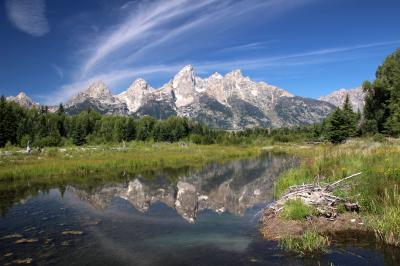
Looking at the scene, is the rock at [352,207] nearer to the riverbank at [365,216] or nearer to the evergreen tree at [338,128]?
the riverbank at [365,216]

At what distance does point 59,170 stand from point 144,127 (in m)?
118

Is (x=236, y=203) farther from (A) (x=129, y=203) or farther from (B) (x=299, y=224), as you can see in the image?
(B) (x=299, y=224)

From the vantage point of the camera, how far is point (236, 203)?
72.5ft

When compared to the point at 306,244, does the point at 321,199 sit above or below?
above

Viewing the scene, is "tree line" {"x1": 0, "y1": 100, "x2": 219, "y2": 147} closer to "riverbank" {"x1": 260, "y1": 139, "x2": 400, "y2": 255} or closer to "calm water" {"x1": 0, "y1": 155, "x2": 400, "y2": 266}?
"calm water" {"x1": 0, "y1": 155, "x2": 400, "y2": 266}

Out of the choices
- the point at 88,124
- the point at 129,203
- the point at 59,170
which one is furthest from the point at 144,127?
the point at 129,203

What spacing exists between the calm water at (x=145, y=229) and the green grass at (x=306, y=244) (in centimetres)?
38

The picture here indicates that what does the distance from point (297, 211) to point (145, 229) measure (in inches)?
267

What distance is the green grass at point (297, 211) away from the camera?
47.4 ft

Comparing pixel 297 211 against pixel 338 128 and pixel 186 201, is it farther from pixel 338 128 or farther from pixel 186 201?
pixel 338 128

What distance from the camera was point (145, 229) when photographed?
15.9 meters

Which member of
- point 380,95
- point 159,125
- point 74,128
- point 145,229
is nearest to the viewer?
point 145,229

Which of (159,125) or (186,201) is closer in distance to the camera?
(186,201)

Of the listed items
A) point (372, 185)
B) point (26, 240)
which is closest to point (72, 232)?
point (26, 240)
